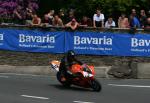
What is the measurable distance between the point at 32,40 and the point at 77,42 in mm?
2494

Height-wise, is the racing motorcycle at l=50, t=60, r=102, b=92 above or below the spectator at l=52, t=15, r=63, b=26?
below

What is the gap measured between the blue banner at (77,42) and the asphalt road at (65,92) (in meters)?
2.55

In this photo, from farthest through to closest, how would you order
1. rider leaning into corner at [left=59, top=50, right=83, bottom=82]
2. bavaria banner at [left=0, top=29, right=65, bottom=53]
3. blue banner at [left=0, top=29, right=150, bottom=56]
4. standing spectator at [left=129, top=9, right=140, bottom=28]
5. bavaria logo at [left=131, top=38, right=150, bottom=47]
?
bavaria banner at [left=0, top=29, right=65, bottom=53], standing spectator at [left=129, top=9, right=140, bottom=28], blue banner at [left=0, top=29, right=150, bottom=56], bavaria logo at [left=131, top=38, right=150, bottom=47], rider leaning into corner at [left=59, top=50, right=83, bottom=82]

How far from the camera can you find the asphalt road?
15337 mm

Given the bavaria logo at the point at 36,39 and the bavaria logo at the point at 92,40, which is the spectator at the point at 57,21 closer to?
the bavaria logo at the point at 36,39

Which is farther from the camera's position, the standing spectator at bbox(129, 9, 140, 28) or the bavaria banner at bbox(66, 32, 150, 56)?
the standing spectator at bbox(129, 9, 140, 28)

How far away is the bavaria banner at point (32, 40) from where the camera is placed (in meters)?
25.0

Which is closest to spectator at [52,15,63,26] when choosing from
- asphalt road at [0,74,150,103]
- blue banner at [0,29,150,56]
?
blue banner at [0,29,150,56]

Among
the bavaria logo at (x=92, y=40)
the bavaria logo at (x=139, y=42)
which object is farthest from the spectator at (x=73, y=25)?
the bavaria logo at (x=139, y=42)

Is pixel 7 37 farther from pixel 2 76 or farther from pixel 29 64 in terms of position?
pixel 2 76

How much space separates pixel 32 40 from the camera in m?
25.7

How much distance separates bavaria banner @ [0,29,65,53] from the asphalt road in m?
3.84

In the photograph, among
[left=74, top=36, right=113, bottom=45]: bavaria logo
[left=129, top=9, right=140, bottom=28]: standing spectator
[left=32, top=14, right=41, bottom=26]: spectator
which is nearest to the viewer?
[left=129, top=9, right=140, bottom=28]: standing spectator

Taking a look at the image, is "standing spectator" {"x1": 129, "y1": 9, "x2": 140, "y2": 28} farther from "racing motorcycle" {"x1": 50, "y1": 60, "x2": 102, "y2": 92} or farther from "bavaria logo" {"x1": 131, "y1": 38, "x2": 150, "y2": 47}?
"racing motorcycle" {"x1": 50, "y1": 60, "x2": 102, "y2": 92}
